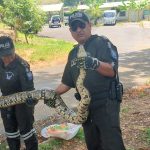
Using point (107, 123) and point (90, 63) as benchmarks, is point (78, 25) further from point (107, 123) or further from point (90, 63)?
point (107, 123)

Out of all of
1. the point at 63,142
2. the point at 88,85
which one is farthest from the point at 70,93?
A: the point at 88,85

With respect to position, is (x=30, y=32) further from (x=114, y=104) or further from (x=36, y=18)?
(x=114, y=104)

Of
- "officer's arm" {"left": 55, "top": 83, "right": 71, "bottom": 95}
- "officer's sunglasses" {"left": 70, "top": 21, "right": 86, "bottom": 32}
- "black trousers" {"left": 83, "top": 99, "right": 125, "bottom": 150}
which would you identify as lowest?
"black trousers" {"left": 83, "top": 99, "right": 125, "bottom": 150}

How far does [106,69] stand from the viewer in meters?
3.90

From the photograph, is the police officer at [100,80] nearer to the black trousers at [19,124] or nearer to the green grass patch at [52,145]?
the black trousers at [19,124]

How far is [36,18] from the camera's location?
23672mm

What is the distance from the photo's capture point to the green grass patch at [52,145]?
6051mm

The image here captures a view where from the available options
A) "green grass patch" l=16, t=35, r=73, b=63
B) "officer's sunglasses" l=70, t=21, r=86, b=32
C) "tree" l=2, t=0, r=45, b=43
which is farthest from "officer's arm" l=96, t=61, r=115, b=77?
"tree" l=2, t=0, r=45, b=43

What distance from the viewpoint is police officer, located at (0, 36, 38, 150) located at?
→ 518cm

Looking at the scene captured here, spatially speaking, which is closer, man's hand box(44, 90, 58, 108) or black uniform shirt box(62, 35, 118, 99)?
black uniform shirt box(62, 35, 118, 99)

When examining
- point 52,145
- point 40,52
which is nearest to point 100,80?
point 52,145

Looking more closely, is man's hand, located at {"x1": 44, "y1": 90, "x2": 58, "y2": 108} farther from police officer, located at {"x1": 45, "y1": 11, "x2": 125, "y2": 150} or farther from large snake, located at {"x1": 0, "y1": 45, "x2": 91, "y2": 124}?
police officer, located at {"x1": 45, "y1": 11, "x2": 125, "y2": 150}

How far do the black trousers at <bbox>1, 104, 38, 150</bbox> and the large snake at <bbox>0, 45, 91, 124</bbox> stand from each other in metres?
0.23

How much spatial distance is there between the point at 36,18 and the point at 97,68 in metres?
20.3
